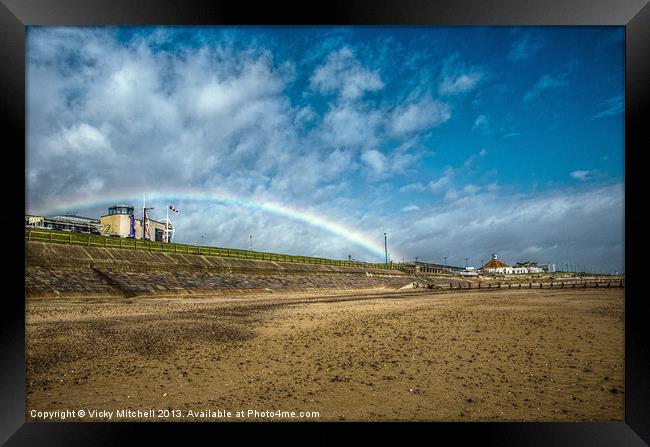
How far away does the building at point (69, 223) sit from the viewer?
4211cm

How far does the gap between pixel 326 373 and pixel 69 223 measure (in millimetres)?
47237

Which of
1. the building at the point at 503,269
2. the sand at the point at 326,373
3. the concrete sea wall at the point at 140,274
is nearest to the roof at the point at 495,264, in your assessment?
the building at the point at 503,269

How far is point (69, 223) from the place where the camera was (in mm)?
41938

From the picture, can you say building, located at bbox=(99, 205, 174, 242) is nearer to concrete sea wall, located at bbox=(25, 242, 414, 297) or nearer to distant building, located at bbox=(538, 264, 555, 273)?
concrete sea wall, located at bbox=(25, 242, 414, 297)

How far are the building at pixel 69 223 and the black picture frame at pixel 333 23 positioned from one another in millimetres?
45306

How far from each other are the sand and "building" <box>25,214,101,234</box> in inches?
1557

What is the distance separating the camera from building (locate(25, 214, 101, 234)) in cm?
4211

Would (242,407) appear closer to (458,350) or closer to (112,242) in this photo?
(458,350)

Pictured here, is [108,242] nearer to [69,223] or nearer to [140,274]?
[140,274]

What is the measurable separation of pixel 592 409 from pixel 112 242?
3375 cm

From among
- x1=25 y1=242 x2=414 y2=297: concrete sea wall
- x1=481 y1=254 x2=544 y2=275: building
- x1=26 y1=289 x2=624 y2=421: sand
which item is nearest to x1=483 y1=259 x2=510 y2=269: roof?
x1=481 y1=254 x2=544 y2=275: building

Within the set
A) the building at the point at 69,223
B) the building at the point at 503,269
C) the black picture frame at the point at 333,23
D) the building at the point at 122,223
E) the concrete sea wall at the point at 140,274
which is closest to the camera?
the black picture frame at the point at 333,23

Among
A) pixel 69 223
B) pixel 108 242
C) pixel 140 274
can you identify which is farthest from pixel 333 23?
pixel 69 223

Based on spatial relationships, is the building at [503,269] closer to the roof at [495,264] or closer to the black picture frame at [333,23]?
the roof at [495,264]
